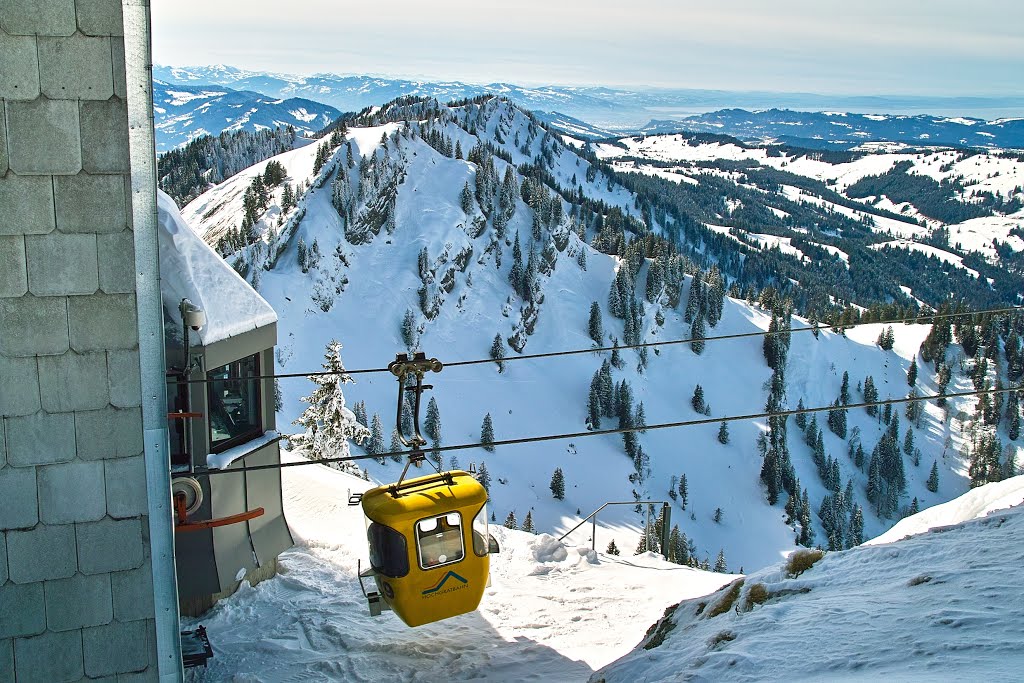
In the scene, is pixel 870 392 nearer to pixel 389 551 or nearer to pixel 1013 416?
pixel 1013 416

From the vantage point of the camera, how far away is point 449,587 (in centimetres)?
1009

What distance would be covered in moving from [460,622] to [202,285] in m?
6.71

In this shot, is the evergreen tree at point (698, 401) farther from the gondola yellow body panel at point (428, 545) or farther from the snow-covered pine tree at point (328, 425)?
the gondola yellow body panel at point (428, 545)

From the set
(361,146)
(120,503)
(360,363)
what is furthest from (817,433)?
(120,503)

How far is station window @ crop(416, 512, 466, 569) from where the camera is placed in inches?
387

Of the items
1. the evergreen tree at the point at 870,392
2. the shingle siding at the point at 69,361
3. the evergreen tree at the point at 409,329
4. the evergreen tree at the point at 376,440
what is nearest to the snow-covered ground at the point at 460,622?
the shingle siding at the point at 69,361

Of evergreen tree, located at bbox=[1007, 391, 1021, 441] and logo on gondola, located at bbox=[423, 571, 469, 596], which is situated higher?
logo on gondola, located at bbox=[423, 571, 469, 596]

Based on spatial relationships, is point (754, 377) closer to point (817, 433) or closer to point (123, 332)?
point (817, 433)

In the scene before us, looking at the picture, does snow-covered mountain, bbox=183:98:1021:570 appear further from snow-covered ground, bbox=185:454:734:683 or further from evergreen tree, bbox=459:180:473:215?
snow-covered ground, bbox=185:454:734:683

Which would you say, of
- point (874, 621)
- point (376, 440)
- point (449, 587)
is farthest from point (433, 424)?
point (874, 621)

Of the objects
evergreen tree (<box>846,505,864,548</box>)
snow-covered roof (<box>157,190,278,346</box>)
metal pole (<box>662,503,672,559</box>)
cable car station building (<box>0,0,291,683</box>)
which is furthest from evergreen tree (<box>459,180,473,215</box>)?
cable car station building (<box>0,0,291,683</box>)

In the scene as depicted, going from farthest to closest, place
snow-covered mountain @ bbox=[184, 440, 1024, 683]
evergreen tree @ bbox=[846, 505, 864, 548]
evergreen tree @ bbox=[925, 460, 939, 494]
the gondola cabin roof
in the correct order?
evergreen tree @ bbox=[925, 460, 939, 494] < evergreen tree @ bbox=[846, 505, 864, 548] < the gondola cabin roof < snow-covered mountain @ bbox=[184, 440, 1024, 683]

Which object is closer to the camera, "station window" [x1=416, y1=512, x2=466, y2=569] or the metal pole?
"station window" [x1=416, y1=512, x2=466, y2=569]

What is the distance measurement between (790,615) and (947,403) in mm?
149035
